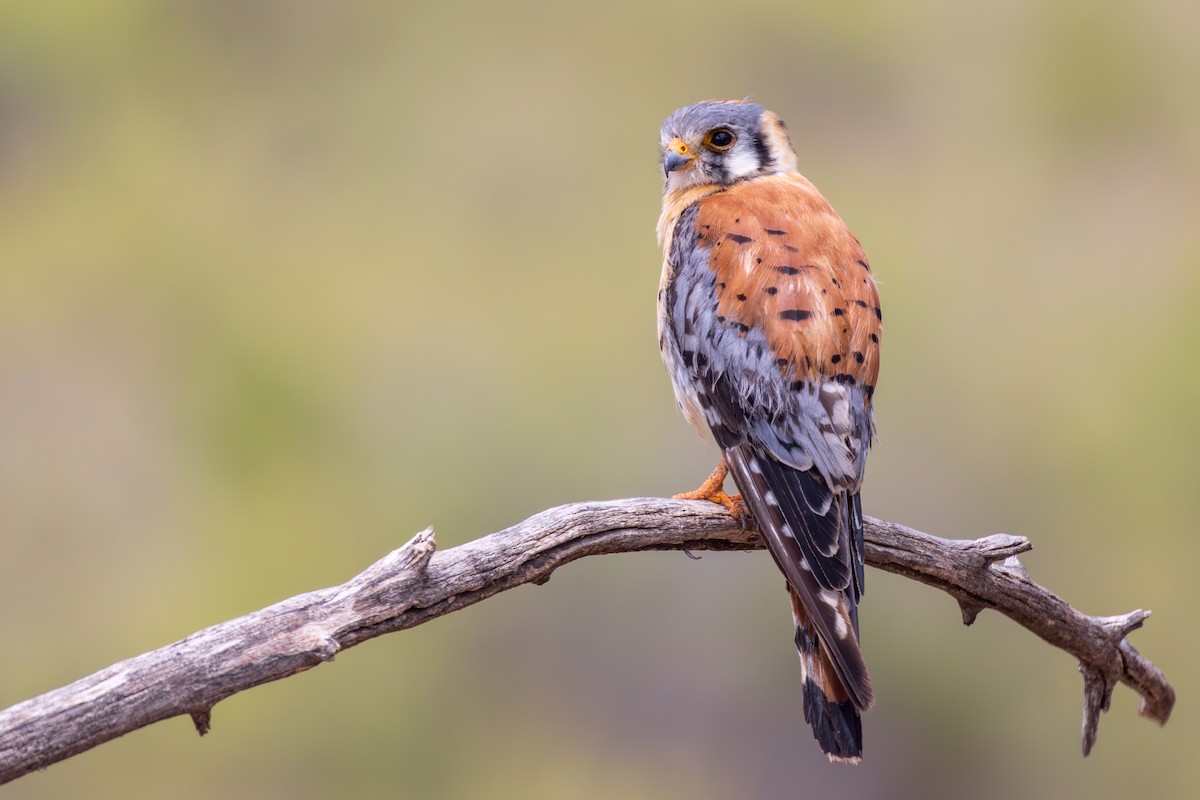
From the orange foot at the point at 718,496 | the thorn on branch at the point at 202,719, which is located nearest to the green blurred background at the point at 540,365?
the orange foot at the point at 718,496

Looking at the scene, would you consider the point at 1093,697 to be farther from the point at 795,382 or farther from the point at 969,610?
the point at 795,382

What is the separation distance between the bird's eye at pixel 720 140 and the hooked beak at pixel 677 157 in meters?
0.05

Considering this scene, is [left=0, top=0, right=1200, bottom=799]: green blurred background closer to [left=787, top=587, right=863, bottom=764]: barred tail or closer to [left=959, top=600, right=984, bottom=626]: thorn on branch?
[left=959, top=600, right=984, bottom=626]: thorn on branch

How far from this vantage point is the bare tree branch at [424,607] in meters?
1.64

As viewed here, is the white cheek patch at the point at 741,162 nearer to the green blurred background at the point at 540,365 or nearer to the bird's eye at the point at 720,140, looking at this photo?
the bird's eye at the point at 720,140

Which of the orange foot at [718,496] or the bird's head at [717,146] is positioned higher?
the bird's head at [717,146]

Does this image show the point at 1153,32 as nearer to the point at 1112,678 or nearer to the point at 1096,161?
the point at 1096,161

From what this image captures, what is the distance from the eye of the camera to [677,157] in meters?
2.74

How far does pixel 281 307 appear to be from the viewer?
4.20m

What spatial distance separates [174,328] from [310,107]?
101 cm

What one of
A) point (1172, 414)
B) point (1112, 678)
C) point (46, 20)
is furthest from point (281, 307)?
point (1172, 414)

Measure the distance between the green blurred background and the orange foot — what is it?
1.47m

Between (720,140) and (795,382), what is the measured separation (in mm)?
798

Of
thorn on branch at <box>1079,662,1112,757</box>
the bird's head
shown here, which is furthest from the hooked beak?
thorn on branch at <box>1079,662,1112,757</box>
